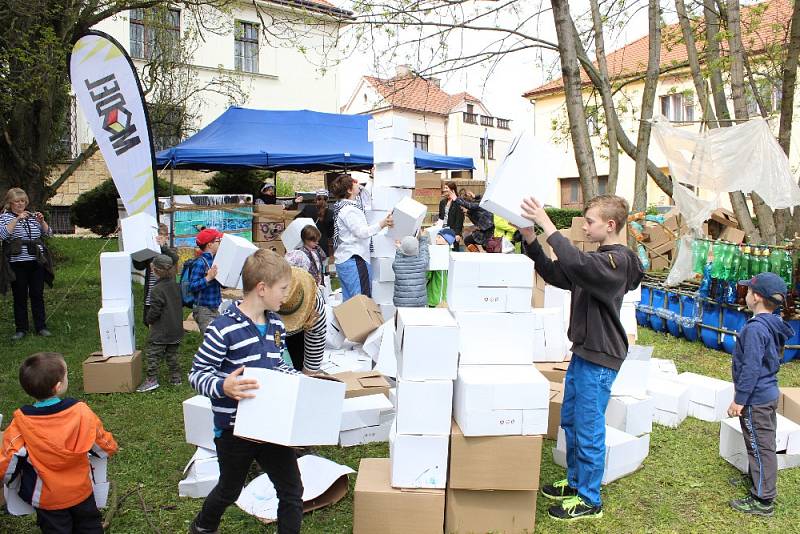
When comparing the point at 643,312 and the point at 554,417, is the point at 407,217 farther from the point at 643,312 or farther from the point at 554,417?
the point at 643,312

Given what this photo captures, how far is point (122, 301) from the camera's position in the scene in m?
5.73

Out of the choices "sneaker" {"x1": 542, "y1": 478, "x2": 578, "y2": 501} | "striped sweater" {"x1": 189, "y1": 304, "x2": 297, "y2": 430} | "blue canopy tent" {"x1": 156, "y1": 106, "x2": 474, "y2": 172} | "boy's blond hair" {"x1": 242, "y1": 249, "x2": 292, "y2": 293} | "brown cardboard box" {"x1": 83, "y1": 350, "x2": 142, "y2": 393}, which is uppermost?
"blue canopy tent" {"x1": 156, "y1": 106, "x2": 474, "y2": 172}

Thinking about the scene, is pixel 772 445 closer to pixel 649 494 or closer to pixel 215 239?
pixel 649 494

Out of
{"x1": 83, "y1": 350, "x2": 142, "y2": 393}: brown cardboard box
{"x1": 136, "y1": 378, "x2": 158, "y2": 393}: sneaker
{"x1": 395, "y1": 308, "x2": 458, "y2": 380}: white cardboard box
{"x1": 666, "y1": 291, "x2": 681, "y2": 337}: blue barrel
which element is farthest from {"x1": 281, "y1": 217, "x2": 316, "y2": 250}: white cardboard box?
{"x1": 666, "y1": 291, "x2": 681, "y2": 337}: blue barrel

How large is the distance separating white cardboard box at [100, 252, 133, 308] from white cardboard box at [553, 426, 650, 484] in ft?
12.9

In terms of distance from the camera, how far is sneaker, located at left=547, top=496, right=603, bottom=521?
11.0 ft

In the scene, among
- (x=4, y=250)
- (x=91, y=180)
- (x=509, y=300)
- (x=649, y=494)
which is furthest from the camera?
(x=91, y=180)

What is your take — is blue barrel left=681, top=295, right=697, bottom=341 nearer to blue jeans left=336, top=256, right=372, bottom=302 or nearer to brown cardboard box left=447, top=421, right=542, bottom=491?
blue jeans left=336, top=256, right=372, bottom=302

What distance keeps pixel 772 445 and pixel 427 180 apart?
11.4m

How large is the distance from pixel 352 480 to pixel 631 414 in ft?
6.28

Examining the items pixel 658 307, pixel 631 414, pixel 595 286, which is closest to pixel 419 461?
pixel 595 286

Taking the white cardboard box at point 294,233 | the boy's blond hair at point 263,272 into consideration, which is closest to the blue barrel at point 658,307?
the white cardboard box at point 294,233

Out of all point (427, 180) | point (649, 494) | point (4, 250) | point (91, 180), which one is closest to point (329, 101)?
point (91, 180)

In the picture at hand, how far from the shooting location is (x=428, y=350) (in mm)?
3127
